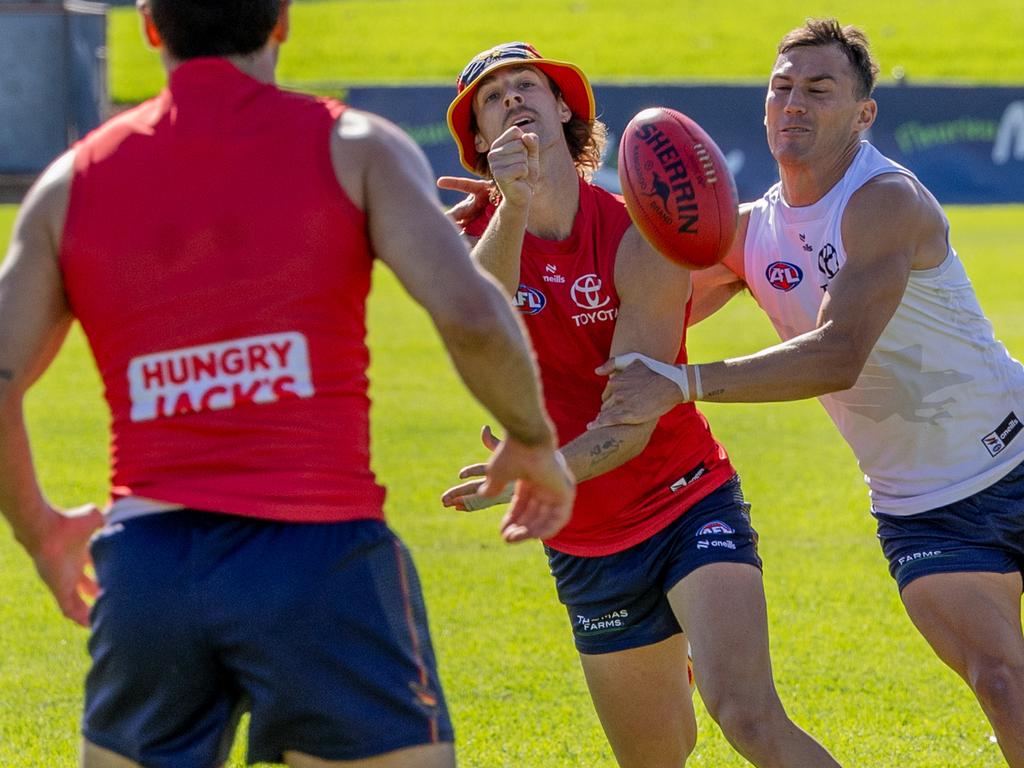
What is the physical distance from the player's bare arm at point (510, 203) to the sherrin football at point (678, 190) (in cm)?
31

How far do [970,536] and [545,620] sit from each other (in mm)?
2922

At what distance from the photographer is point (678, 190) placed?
4594mm

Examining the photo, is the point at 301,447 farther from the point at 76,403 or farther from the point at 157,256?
the point at 76,403

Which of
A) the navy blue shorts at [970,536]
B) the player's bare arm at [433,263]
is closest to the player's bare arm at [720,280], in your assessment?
the navy blue shorts at [970,536]

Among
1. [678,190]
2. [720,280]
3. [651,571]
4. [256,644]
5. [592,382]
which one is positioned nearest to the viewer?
[256,644]

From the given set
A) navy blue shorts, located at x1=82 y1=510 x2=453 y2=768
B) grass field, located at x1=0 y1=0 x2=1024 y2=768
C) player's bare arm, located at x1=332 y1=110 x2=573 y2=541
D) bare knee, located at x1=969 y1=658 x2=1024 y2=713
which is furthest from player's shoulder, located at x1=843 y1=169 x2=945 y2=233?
navy blue shorts, located at x1=82 y1=510 x2=453 y2=768

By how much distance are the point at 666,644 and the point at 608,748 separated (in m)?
1.12

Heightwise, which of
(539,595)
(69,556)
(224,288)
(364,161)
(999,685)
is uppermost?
(364,161)

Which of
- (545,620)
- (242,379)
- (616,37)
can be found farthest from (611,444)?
(616,37)

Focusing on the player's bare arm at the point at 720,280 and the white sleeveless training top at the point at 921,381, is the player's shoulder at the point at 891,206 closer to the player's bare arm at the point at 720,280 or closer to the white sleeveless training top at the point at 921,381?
the white sleeveless training top at the point at 921,381

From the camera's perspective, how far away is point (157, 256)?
3.00m

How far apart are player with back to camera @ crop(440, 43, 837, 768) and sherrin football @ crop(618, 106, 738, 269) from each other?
0.12 m

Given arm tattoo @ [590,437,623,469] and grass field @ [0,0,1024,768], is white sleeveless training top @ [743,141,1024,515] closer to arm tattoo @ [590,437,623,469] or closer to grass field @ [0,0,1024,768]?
arm tattoo @ [590,437,623,469]

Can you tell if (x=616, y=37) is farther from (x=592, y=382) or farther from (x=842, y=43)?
(x=592, y=382)
